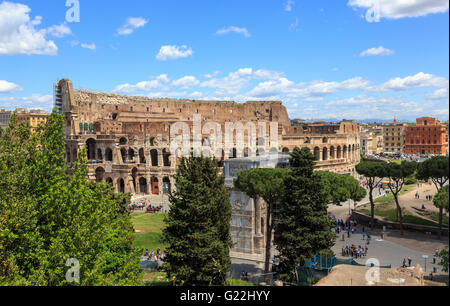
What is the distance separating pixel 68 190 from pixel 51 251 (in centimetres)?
224

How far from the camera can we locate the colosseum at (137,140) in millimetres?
46969

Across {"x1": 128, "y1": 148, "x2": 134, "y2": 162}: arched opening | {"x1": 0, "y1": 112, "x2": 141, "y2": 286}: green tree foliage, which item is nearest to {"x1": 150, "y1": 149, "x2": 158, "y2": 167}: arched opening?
{"x1": 128, "y1": 148, "x2": 134, "y2": 162}: arched opening

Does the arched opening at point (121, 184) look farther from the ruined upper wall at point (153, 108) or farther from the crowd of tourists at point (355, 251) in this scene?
the crowd of tourists at point (355, 251)

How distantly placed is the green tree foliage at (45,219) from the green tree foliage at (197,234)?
2.69m

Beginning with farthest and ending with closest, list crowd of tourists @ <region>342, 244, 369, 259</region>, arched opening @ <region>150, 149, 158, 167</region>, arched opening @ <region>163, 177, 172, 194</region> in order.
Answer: arched opening @ <region>150, 149, 158, 167</region>
arched opening @ <region>163, 177, 172, 194</region>
crowd of tourists @ <region>342, 244, 369, 259</region>

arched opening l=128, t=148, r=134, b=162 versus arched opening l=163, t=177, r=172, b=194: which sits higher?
arched opening l=128, t=148, r=134, b=162

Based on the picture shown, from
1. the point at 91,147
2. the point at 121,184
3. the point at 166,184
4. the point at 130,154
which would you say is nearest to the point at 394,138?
the point at 166,184

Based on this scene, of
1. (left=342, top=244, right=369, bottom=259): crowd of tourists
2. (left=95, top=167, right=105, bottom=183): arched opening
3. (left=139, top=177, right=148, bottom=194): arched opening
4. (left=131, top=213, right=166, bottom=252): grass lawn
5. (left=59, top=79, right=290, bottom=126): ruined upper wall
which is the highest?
(left=59, top=79, right=290, bottom=126): ruined upper wall

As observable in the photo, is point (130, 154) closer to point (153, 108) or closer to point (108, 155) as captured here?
point (108, 155)

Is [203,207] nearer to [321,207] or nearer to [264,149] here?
[321,207]

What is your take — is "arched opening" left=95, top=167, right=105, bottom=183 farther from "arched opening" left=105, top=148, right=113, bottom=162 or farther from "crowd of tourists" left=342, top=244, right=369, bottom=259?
"crowd of tourists" left=342, top=244, right=369, bottom=259

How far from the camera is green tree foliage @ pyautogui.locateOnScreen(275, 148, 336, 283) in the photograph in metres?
16.8

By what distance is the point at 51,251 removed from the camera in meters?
9.70

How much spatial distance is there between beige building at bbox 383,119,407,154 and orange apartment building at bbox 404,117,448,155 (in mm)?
11652
